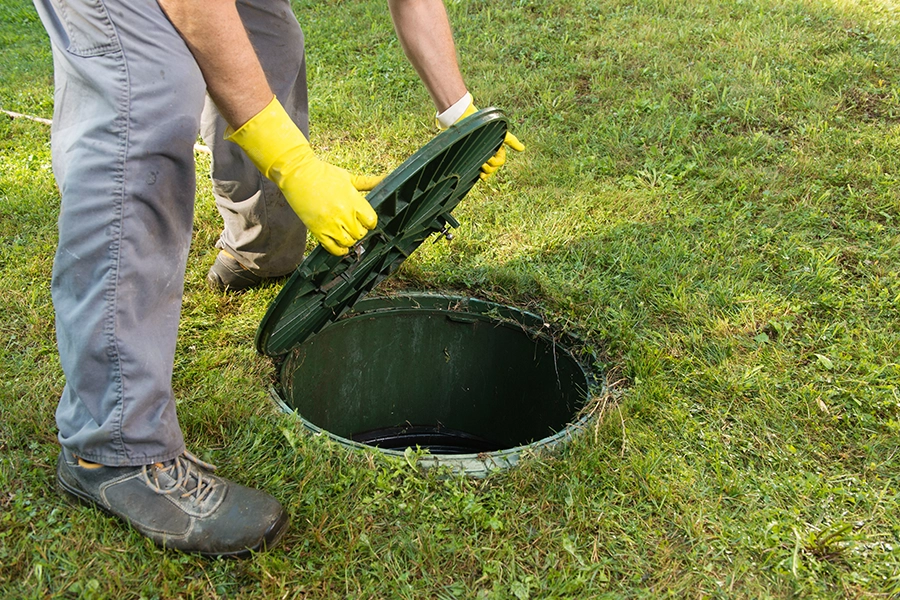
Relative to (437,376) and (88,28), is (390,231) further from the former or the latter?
(437,376)

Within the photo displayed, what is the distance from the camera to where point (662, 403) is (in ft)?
7.95

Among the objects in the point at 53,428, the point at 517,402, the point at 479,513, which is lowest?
the point at 517,402

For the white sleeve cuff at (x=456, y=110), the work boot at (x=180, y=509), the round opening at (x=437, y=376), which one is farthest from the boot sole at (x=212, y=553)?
the white sleeve cuff at (x=456, y=110)

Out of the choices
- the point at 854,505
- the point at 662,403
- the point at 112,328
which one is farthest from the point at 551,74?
the point at 112,328

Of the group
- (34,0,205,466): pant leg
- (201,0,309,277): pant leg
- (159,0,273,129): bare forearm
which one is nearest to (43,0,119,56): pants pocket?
(34,0,205,466): pant leg

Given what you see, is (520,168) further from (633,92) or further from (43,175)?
(43,175)

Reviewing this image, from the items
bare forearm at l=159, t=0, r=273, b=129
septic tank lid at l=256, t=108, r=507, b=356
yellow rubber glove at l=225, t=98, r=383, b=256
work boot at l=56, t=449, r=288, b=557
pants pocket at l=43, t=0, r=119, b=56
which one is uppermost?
pants pocket at l=43, t=0, r=119, b=56

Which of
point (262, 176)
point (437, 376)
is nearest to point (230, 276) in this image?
point (262, 176)

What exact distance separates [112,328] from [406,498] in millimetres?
860

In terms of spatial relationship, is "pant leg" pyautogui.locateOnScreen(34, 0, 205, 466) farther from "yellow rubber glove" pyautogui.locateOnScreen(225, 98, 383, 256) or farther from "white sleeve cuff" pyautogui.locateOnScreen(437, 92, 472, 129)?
"white sleeve cuff" pyautogui.locateOnScreen(437, 92, 472, 129)

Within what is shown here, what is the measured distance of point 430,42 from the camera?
8.29ft

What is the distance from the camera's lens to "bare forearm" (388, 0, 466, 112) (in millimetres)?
2502

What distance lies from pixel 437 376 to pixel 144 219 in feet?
5.48

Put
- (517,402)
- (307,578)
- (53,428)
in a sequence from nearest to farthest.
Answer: (307,578) < (53,428) < (517,402)
